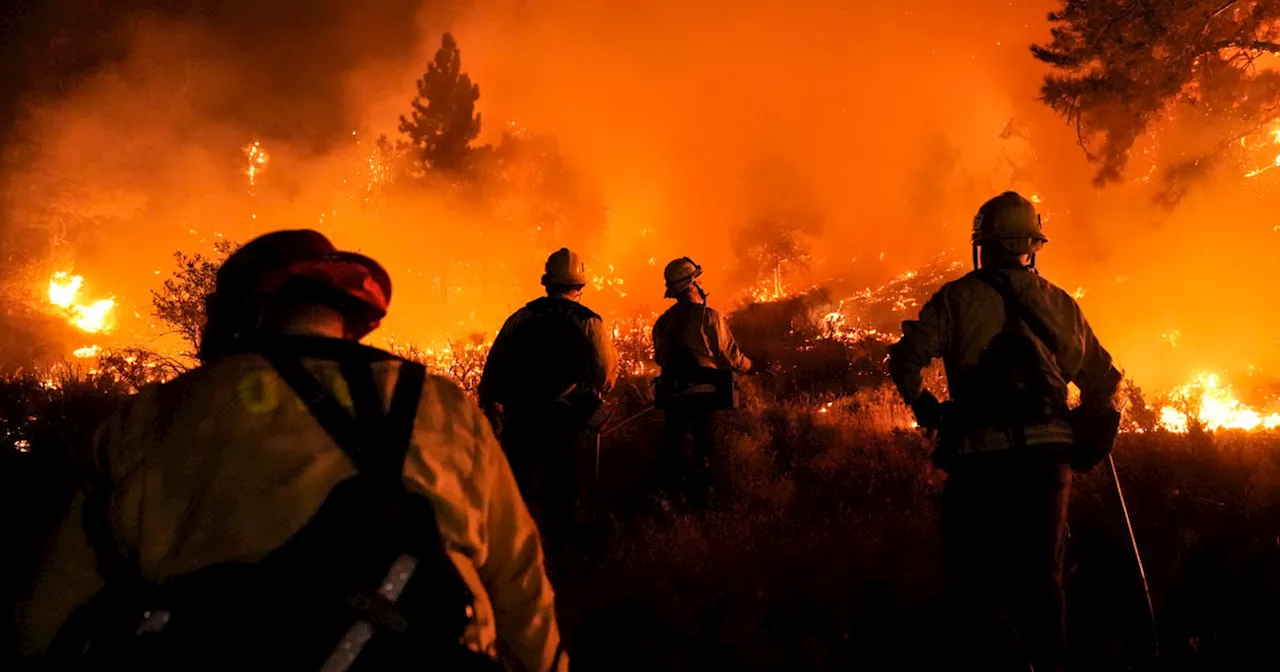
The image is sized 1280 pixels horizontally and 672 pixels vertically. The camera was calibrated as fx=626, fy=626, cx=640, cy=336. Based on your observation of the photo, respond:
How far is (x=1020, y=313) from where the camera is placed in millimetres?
3377

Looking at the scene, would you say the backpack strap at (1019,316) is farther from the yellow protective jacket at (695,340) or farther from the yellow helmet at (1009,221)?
the yellow protective jacket at (695,340)

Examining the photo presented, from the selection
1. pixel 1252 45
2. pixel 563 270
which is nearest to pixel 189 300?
pixel 563 270

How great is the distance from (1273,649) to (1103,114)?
8081 mm

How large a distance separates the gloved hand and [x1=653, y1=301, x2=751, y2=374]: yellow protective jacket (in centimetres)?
288

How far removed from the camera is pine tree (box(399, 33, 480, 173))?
45969 millimetres

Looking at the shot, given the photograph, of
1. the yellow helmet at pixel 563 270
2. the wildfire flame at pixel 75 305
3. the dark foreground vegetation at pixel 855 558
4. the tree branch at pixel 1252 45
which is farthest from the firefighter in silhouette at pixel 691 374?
the wildfire flame at pixel 75 305

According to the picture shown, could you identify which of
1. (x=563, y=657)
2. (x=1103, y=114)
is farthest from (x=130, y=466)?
(x=1103, y=114)

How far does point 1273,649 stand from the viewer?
363 cm

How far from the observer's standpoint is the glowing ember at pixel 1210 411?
25.4 feet

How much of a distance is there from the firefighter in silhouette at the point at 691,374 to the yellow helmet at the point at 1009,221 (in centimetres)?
298

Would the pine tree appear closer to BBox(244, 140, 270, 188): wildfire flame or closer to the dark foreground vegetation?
BBox(244, 140, 270, 188): wildfire flame

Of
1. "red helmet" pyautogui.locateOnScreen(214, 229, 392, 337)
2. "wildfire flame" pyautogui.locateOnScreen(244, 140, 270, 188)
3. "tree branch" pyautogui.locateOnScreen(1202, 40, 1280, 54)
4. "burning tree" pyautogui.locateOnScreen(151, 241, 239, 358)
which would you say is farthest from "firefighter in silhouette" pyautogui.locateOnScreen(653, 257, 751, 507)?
"wildfire flame" pyautogui.locateOnScreen(244, 140, 270, 188)

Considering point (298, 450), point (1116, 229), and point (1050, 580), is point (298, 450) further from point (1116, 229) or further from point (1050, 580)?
point (1116, 229)

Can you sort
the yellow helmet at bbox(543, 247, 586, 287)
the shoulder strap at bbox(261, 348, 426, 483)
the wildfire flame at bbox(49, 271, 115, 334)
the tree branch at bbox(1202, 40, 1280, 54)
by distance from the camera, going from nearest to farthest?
the shoulder strap at bbox(261, 348, 426, 483) < the yellow helmet at bbox(543, 247, 586, 287) < the tree branch at bbox(1202, 40, 1280, 54) < the wildfire flame at bbox(49, 271, 115, 334)
